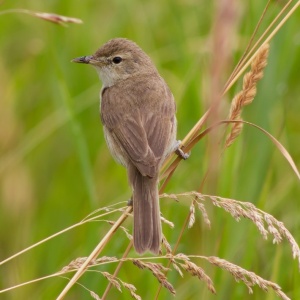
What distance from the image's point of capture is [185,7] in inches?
246

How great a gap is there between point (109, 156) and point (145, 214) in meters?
2.17

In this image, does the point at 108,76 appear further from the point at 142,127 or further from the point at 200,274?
the point at 200,274

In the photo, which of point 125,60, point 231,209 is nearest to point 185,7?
point 125,60

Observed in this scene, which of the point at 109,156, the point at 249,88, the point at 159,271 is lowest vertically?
the point at 109,156

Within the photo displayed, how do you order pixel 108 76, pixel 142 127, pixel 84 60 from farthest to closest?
1. pixel 108 76
2. pixel 84 60
3. pixel 142 127

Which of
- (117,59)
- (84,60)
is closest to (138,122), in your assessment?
(84,60)

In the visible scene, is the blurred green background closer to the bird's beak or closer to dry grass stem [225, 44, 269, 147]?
the bird's beak

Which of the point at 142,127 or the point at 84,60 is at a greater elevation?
the point at 84,60

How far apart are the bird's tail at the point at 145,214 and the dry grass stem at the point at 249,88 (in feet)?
1.68

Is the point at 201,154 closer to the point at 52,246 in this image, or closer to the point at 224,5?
the point at 52,246

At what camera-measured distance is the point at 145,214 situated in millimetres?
3387

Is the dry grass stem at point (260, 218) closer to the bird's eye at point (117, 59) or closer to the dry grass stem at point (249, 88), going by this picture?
→ the dry grass stem at point (249, 88)

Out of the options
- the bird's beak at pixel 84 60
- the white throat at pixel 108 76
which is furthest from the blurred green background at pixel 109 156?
the white throat at pixel 108 76

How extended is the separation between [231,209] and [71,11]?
389 centimetres
